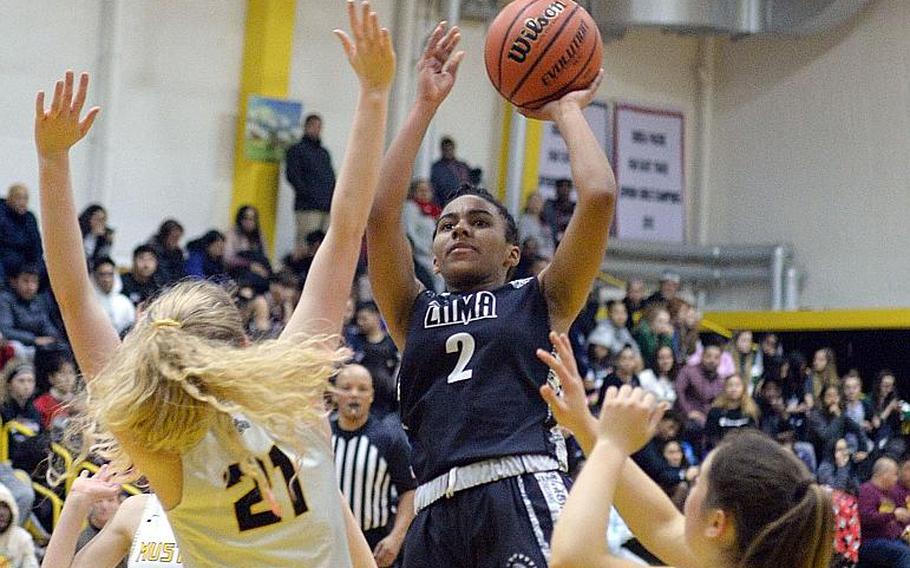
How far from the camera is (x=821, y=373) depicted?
15.6 metres

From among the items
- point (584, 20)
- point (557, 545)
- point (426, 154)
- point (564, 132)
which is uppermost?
point (426, 154)

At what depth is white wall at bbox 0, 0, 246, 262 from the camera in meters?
13.9

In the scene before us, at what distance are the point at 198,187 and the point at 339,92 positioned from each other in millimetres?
1958

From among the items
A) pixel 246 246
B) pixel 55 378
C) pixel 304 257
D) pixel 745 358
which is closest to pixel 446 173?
pixel 304 257

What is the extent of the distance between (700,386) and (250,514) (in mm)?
11239

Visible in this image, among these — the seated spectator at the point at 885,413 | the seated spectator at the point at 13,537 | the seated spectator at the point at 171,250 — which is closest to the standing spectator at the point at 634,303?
the seated spectator at the point at 885,413

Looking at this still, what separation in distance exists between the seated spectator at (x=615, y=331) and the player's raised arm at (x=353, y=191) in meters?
11.3

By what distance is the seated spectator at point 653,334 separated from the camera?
572 inches

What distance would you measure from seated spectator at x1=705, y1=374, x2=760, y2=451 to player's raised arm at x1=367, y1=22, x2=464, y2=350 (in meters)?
8.55

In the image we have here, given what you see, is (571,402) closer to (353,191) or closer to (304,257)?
(353,191)

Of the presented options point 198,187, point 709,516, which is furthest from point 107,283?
point 709,516

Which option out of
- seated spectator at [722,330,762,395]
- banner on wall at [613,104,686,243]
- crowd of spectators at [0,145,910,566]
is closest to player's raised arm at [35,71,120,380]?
crowd of spectators at [0,145,910,566]

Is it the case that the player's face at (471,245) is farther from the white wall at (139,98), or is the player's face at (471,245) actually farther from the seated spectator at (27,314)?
the white wall at (139,98)

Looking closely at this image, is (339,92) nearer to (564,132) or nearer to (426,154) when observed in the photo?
(426,154)
